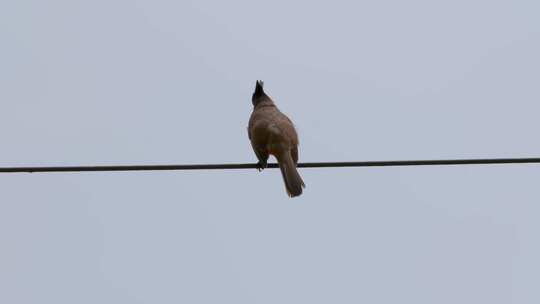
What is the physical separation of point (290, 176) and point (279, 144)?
0.38 metres

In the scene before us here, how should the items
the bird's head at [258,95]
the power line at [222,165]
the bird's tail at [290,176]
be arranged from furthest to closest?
1. the bird's head at [258,95]
2. the bird's tail at [290,176]
3. the power line at [222,165]

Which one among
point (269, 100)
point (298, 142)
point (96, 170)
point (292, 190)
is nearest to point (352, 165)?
point (96, 170)

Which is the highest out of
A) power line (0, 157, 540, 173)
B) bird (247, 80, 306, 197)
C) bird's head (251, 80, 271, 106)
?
bird's head (251, 80, 271, 106)

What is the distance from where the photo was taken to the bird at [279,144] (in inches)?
369

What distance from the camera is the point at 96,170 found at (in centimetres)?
664

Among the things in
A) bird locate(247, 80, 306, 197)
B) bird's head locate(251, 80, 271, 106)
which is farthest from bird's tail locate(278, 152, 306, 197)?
bird's head locate(251, 80, 271, 106)

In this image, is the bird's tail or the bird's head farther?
the bird's head

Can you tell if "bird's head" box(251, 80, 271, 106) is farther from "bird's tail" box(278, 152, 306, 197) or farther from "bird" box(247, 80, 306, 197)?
"bird's tail" box(278, 152, 306, 197)

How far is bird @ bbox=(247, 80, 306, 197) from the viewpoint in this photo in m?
9.38

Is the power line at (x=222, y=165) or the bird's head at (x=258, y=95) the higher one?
the bird's head at (x=258, y=95)

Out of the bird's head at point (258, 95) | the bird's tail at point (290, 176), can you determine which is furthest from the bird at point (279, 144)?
the bird's head at point (258, 95)

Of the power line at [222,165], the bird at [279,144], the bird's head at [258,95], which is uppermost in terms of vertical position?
the bird's head at [258,95]

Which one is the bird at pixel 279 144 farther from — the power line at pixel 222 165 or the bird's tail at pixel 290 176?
the power line at pixel 222 165

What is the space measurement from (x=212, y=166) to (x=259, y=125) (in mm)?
3316
